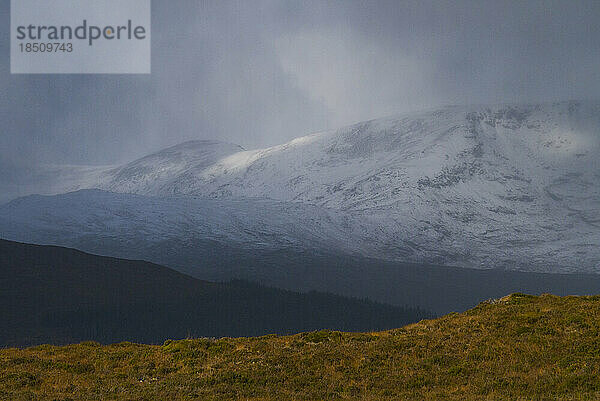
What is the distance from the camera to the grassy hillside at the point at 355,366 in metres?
23.0

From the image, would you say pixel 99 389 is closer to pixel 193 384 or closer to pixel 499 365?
pixel 193 384

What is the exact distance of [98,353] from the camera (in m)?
33.2

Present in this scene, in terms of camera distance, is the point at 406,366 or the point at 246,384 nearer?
the point at 246,384

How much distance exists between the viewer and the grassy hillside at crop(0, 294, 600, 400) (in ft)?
75.3

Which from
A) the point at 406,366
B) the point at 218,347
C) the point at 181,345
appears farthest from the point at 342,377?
the point at 181,345

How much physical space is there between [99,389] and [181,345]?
763cm

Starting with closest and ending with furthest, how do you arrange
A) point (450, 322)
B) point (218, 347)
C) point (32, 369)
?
point (32, 369) → point (218, 347) → point (450, 322)

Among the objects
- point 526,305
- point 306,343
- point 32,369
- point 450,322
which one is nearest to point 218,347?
point 306,343

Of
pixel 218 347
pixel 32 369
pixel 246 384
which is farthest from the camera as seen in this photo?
pixel 218 347

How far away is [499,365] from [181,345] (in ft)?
62.0

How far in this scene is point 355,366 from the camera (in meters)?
27.5

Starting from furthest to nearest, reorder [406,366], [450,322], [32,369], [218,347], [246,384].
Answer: [450,322] → [218,347] → [32,369] → [406,366] → [246,384]

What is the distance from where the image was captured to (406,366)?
2698 cm

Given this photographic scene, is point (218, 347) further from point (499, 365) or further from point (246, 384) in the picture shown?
point (499, 365)
